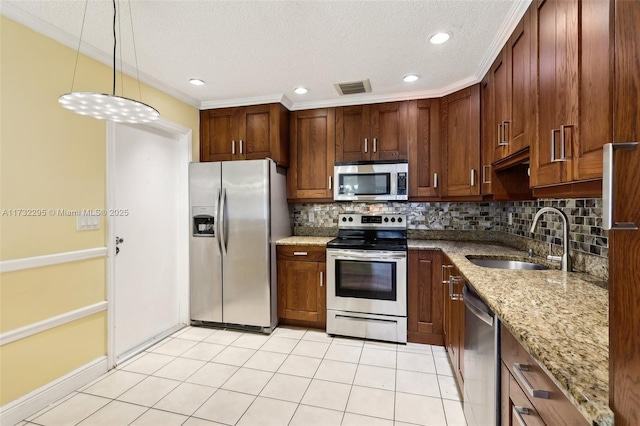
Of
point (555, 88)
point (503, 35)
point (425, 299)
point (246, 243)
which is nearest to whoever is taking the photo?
point (555, 88)

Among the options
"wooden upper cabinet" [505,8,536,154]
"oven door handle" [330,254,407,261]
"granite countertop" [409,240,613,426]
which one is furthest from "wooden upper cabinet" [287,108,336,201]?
"granite countertop" [409,240,613,426]

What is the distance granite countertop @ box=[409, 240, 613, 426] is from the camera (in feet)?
1.98

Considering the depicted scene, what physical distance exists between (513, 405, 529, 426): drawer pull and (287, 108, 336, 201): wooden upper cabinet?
249 cm

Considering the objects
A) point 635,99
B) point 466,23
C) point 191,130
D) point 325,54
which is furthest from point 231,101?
point 635,99

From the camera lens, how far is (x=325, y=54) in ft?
7.44

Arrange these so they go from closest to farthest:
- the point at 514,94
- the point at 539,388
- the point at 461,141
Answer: the point at 539,388 → the point at 514,94 → the point at 461,141

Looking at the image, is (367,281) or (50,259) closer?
(50,259)

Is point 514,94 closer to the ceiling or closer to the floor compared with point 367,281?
closer to the ceiling

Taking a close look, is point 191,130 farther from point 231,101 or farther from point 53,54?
point 53,54

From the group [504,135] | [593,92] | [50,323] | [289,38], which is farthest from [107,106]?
[504,135]

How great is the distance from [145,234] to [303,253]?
5.07 ft

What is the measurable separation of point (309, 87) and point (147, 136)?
165 centimetres

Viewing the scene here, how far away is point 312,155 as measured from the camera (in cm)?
334

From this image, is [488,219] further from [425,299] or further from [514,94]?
[514,94]
